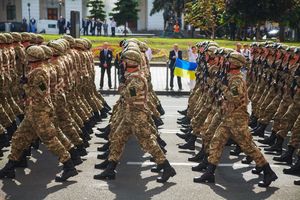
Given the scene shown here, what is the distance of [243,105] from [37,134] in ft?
11.1

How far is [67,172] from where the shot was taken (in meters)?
9.16

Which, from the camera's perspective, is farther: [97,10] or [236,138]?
[97,10]

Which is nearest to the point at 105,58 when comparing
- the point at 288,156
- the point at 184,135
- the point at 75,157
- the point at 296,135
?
the point at 184,135

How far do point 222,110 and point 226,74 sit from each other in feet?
1.98

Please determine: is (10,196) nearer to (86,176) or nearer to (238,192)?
(86,176)

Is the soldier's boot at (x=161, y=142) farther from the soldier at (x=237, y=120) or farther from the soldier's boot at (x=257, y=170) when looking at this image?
the soldier at (x=237, y=120)

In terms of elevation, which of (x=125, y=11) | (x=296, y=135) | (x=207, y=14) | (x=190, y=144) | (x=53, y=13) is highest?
(x=125, y=11)

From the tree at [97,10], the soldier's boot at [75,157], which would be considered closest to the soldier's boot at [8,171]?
the soldier's boot at [75,157]

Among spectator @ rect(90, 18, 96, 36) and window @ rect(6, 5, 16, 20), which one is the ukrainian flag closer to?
spectator @ rect(90, 18, 96, 36)

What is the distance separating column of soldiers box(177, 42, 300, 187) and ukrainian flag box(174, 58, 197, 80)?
3567 mm

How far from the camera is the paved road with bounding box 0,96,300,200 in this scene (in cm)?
850

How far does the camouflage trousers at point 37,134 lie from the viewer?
888 centimetres

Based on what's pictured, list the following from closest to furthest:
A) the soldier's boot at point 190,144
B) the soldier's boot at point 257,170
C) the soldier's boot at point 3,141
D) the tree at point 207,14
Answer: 1. the soldier's boot at point 257,170
2. the soldier's boot at point 3,141
3. the soldier's boot at point 190,144
4. the tree at point 207,14

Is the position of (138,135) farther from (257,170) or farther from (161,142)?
(161,142)
